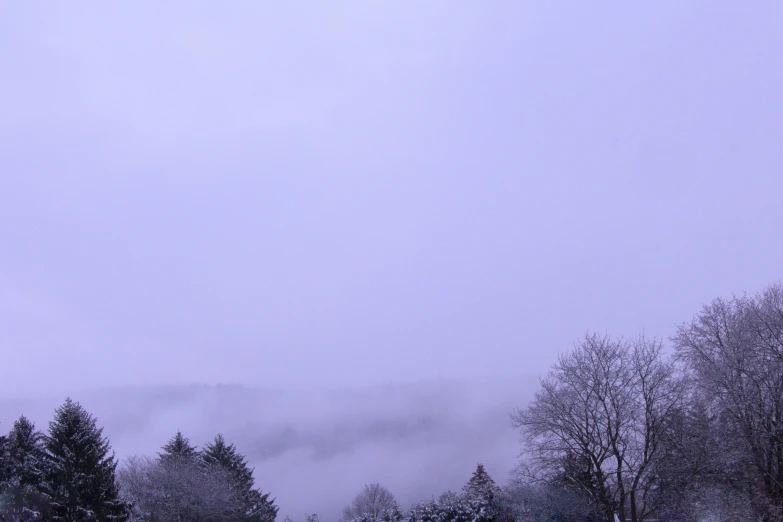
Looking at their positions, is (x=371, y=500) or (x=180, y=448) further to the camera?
(x=371, y=500)

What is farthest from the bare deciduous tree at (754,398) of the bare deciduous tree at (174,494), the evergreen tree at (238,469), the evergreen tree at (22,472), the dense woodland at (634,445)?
the evergreen tree at (238,469)

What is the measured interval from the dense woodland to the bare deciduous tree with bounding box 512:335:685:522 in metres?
0.05

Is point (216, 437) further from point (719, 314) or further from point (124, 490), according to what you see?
point (719, 314)

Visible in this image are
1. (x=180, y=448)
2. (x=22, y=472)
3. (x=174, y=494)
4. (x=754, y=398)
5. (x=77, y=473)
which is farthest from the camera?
(x=180, y=448)

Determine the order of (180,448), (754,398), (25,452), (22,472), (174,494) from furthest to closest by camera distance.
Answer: (180,448), (174,494), (25,452), (22,472), (754,398)

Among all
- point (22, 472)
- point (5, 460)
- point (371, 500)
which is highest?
point (5, 460)

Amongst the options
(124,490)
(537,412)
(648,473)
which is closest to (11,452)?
(124,490)

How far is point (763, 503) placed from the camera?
20.2 m

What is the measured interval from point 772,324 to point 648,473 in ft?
24.6

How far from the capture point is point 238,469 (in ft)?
183

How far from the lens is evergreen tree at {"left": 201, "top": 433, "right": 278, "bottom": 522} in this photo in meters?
51.6

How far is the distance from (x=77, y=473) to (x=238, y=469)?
3090cm

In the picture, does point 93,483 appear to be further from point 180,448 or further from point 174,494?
point 180,448

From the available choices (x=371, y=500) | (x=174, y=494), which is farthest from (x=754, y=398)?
(x=371, y=500)
